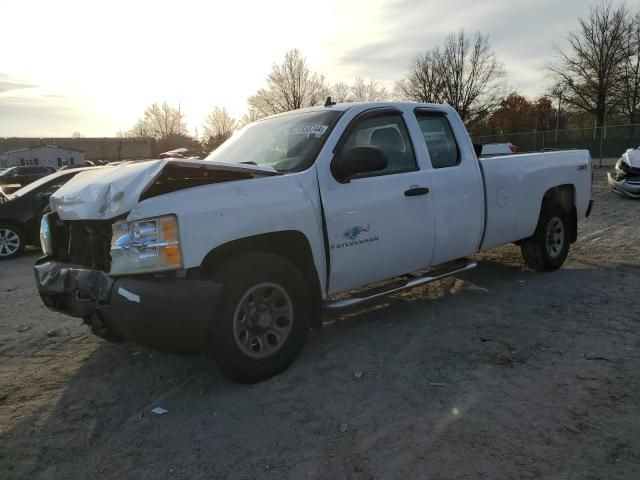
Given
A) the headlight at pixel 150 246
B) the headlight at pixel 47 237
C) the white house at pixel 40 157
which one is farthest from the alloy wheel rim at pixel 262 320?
the white house at pixel 40 157

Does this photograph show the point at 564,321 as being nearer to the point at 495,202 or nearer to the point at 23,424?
the point at 495,202

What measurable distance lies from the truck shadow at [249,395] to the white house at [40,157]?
73.5 metres

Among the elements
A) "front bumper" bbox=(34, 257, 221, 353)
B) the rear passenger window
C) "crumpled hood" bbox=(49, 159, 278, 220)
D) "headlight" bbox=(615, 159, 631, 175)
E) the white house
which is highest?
the white house

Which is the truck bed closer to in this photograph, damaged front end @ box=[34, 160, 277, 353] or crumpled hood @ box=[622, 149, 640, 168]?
damaged front end @ box=[34, 160, 277, 353]

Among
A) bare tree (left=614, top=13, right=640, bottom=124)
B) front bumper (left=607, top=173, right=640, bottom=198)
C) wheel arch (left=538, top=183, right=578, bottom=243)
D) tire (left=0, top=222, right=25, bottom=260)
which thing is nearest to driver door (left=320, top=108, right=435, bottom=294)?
wheel arch (left=538, top=183, right=578, bottom=243)

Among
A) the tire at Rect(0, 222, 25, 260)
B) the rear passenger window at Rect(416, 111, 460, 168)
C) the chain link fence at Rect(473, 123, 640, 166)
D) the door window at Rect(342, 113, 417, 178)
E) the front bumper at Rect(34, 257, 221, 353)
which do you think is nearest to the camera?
the front bumper at Rect(34, 257, 221, 353)

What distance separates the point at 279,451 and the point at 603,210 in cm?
1096

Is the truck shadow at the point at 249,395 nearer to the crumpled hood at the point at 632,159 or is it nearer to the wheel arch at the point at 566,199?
the wheel arch at the point at 566,199

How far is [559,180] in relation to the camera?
641cm

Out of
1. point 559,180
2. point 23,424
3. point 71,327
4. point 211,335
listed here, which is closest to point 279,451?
point 211,335

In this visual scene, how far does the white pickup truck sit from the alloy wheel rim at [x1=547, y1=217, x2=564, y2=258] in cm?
148

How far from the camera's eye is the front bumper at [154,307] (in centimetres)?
318

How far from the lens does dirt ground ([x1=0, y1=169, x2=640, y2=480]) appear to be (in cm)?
277

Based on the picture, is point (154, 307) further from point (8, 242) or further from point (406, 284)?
point (8, 242)
